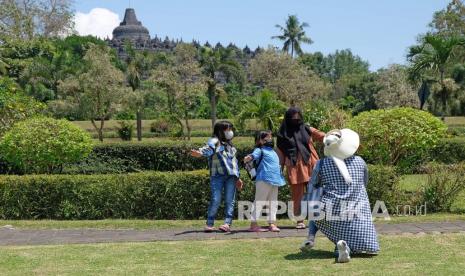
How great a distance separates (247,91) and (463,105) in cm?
2791

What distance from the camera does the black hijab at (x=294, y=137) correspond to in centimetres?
775

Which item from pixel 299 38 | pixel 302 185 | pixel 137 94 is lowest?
pixel 302 185

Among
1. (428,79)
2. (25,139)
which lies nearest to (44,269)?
(25,139)

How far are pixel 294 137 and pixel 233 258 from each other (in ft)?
6.86

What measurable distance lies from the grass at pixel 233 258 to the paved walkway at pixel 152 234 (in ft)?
1.00

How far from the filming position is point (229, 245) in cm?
689

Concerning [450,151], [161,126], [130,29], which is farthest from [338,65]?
[450,151]

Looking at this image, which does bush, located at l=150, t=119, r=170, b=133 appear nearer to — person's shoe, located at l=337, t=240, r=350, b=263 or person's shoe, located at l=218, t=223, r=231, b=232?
person's shoe, located at l=218, t=223, r=231, b=232

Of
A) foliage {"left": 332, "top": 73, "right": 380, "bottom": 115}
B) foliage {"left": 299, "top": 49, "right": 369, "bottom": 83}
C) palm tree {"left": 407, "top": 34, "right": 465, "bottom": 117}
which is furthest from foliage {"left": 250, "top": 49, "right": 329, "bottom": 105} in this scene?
→ foliage {"left": 299, "top": 49, "right": 369, "bottom": 83}

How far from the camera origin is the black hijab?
7.75 meters

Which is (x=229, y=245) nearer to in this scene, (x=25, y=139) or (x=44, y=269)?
(x=44, y=269)

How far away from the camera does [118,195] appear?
9.24 metres

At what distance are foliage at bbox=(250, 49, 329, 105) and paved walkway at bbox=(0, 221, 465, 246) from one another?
3793 centimetres

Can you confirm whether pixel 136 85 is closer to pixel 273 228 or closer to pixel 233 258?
pixel 273 228
